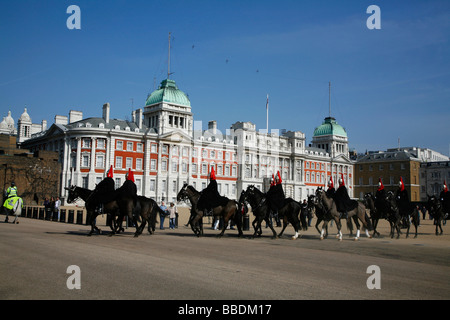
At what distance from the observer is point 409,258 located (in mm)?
13898

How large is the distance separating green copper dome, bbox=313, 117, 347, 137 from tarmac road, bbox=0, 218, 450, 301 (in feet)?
307

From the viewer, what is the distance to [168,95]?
253 ft

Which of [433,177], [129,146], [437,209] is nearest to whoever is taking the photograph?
[437,209]

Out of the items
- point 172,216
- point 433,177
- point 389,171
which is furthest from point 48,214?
point 433,177

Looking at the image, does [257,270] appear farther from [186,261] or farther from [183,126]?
[183,126]

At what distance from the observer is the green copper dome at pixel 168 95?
76.9 meters

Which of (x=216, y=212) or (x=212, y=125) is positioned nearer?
(x=216, y=212)

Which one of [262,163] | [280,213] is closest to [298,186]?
[262,163]

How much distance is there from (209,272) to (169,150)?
2565 inches

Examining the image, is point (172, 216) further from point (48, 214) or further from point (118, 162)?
point (118, 162)

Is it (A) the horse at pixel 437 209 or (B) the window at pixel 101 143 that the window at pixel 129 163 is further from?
(A) the horse at pixel 437 209

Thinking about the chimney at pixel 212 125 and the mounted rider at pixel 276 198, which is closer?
the mounted rider at pixel 276 198

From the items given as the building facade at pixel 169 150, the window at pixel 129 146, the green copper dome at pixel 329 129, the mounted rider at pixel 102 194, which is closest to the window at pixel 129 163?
the building facade at pixel 169 150
